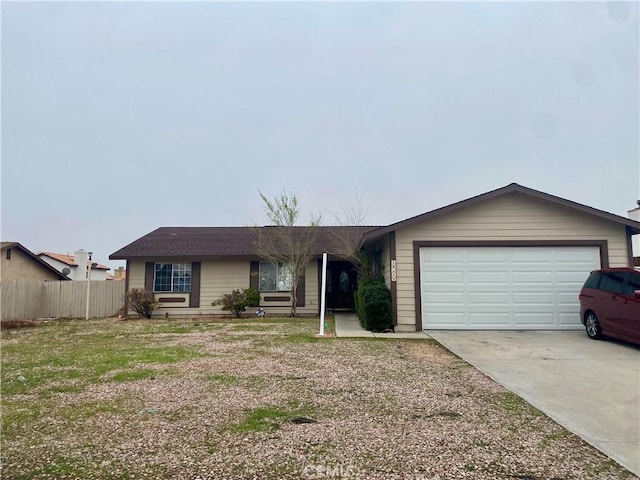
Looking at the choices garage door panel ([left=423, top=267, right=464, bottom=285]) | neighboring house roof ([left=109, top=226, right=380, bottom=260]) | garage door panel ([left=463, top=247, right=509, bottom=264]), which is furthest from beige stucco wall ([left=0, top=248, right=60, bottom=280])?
garage door panel ([left=463, top=247, right=509, bottom=264])

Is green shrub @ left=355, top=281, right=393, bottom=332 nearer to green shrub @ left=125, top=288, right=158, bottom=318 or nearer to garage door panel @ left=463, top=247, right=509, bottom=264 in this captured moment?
garage door panel @ left=463, top=247, right=509, bottom=264

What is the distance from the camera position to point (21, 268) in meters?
19.0

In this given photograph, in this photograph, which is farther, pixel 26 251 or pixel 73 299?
pixel 26 251

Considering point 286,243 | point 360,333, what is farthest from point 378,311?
point 286,243

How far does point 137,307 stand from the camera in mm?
15336

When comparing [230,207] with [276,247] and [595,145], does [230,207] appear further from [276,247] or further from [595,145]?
[595,145]

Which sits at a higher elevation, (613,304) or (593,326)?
(613,304)

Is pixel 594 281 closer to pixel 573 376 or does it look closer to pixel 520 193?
Answer: pixel 520 193

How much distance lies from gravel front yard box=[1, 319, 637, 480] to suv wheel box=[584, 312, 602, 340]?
4045 mm

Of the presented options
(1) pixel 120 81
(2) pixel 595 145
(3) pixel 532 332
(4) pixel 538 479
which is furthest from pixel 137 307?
(2) pixel 595 145

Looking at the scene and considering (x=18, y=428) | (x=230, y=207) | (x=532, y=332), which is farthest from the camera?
(x=230, y=207)

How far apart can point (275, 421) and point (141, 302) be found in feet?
42.5

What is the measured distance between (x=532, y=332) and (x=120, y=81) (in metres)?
17.2

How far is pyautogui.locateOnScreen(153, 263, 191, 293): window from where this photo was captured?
15961mm
